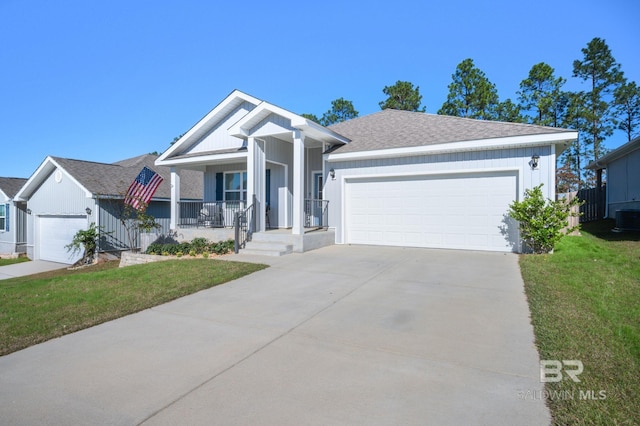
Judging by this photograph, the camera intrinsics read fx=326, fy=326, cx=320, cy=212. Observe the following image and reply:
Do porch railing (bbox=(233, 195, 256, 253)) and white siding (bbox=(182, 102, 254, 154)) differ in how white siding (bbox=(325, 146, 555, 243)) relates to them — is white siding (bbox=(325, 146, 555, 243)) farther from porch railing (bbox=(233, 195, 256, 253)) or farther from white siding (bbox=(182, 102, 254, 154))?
white siding (bbox=(182, 102, 254, 154))

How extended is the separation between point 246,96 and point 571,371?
39.6 feet

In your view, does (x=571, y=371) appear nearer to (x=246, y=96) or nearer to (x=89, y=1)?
(x=246, y=96)

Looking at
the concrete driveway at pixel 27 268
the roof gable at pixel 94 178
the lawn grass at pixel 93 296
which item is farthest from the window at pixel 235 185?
the concrete driveway at pixel 27 268

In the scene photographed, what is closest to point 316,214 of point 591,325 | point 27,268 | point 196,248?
point 196,248

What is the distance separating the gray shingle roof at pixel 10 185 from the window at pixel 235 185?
1457 centimetres

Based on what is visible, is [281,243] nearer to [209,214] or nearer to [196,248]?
[196,248]

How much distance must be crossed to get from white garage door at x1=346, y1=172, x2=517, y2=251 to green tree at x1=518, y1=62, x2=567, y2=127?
20.8 m

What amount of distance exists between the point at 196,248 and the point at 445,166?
8.43 meters

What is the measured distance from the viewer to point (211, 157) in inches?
484

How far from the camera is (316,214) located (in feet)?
41.5

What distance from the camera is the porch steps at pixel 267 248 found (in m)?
9.31

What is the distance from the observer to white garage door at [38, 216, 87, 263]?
15547mm

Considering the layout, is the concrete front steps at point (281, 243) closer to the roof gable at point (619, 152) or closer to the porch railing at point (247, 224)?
the porch railing at point (247, 224)

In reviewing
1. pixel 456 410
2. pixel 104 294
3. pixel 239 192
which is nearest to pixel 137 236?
pixel 239 192
